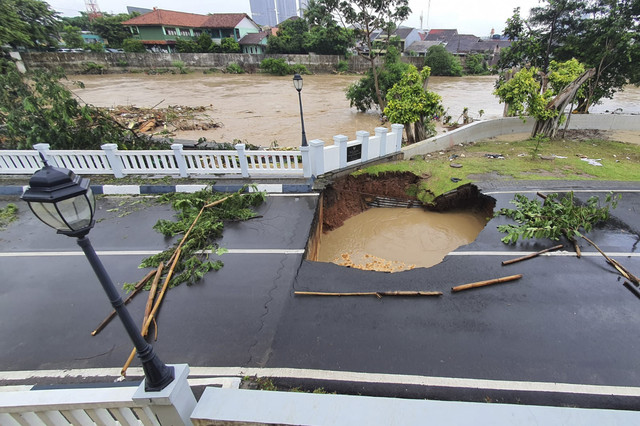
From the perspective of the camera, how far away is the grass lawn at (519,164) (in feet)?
30.5

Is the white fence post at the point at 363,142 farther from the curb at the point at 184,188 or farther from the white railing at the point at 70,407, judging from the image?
the white railing at the point at 70,407

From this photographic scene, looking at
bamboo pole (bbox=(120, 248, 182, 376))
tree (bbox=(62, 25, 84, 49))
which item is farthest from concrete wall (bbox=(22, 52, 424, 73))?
bamboo pole (bbox=(120, 248, 182, 376))

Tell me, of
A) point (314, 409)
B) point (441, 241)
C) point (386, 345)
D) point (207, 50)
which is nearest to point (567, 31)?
point (441, 241)

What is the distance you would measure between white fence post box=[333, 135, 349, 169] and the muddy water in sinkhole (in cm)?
169

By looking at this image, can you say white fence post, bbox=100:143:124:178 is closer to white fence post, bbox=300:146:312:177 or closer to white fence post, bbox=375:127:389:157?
white fence post, bbox=300:146:312:177

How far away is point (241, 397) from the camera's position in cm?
251

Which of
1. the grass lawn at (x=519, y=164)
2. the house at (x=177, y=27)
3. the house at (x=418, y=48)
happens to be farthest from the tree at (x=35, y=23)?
the house at (x=418, y=48)

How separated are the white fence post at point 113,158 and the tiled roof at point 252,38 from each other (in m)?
48.4

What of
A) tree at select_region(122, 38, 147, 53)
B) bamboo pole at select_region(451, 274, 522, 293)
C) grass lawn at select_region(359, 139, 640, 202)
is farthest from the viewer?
tree at select_region(122, 38, 147, 53)

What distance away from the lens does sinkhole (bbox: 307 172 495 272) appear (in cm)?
712

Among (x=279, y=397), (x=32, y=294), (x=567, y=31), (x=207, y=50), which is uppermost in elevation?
(x=207, y=50)

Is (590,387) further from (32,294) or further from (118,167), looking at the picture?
(118,167)

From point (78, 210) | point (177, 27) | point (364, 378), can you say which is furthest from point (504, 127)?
point (177, 27)

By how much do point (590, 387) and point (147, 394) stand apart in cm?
479
